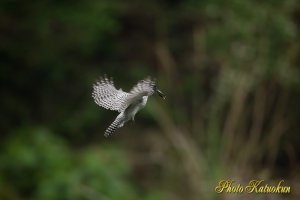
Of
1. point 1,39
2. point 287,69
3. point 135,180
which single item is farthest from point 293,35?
point 1,39

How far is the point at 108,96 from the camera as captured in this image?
4.70 metres

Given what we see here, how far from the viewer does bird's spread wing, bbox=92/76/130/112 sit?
4.43 m

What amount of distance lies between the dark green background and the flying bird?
3564mm

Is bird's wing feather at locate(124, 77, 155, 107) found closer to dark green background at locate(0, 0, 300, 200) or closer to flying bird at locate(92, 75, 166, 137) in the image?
flying bird at locate(92, 75, 166, 137)

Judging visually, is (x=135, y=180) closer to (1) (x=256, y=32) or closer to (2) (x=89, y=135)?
(2) (x=89, y=135)

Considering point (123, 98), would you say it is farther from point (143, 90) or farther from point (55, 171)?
point (55, 171)

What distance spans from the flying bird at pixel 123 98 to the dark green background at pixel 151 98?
3.56 meters

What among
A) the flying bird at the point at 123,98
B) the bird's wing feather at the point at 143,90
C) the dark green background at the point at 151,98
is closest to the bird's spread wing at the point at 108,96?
the flying bird at the point at 123,98

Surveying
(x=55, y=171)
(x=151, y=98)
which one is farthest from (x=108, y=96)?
(x=151, y=98)

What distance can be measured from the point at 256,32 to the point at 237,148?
1.60 meters

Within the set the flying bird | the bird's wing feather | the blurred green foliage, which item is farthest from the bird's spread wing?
the blurred green foliage

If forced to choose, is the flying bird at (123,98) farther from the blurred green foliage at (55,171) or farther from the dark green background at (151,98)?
the blurred green foliage at (55,171)

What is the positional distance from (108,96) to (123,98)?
28cm

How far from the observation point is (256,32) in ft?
35.3
